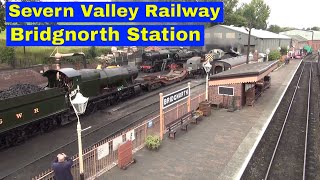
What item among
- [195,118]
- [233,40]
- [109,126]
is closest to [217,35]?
[233,40]

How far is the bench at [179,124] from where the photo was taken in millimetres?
14300

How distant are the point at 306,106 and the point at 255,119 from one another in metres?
7.18

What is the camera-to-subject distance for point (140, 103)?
22.2m

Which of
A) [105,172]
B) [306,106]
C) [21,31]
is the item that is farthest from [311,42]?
[105,172]

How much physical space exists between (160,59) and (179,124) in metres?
23.1

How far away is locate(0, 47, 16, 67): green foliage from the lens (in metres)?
28.8

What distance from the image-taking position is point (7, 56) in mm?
28969

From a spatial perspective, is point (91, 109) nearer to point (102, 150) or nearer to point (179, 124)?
point (179, 124)

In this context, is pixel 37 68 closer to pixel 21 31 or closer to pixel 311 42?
pixel 21 31

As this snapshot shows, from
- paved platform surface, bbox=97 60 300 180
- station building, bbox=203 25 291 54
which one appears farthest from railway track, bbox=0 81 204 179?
station building, bbox=203 25 291 54

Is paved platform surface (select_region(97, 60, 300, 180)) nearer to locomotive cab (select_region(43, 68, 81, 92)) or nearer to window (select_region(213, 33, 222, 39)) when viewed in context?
locomotive cab (select_region(43, 68, 81, 92))

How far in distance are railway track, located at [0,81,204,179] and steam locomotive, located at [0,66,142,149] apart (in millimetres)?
1214

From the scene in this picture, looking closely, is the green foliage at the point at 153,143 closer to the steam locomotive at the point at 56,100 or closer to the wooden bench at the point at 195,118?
the wooden bench at the point at 195,118

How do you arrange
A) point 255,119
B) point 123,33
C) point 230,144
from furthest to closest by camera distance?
point 123,33, point 255,119, point 230,144
